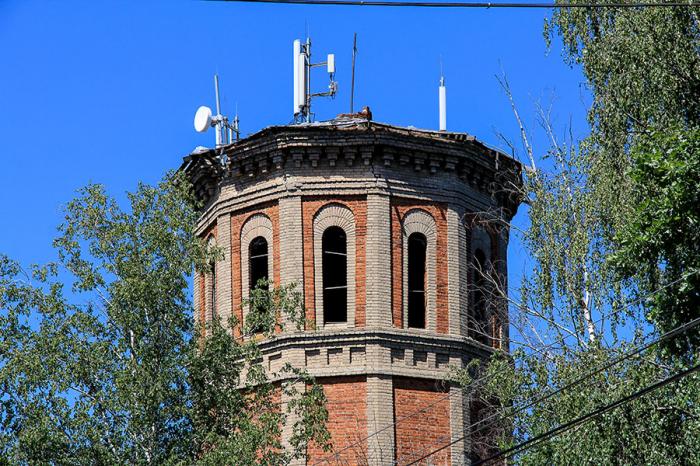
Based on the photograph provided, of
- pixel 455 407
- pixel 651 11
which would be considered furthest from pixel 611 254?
pixel 455 407

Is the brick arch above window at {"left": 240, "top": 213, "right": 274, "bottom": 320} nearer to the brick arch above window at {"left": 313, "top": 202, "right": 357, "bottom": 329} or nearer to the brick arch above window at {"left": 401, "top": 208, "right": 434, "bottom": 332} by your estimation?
the brick arch above window at {"left": 313, "top": 202, "right": 357, "bottom": 329}

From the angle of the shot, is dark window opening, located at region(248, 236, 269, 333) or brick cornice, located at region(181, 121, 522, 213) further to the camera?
dark window opening, located at region(248, 236, 269, 333)

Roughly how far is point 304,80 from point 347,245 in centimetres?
509

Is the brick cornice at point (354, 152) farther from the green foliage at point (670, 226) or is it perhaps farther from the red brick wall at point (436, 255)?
the green foliage at point (670, 226)

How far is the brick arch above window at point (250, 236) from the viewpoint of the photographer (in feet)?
145

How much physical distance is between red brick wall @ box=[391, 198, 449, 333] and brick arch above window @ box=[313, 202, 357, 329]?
3.09ft

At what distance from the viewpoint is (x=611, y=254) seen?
32.5m

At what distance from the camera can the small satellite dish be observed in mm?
46594

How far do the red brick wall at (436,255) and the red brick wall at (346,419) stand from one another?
191 centimetres

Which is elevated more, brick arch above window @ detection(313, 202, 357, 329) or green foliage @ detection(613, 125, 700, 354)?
brick arch above window @ detection(313, 202, 357, 329)

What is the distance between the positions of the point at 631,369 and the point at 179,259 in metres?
9.76

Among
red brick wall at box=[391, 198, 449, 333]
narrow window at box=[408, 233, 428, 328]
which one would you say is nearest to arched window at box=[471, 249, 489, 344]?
red brick wall at box=[391, 198, 449, 333]

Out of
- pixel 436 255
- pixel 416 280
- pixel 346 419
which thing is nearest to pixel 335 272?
pixel 416 280

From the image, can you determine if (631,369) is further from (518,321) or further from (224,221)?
(224,221)
